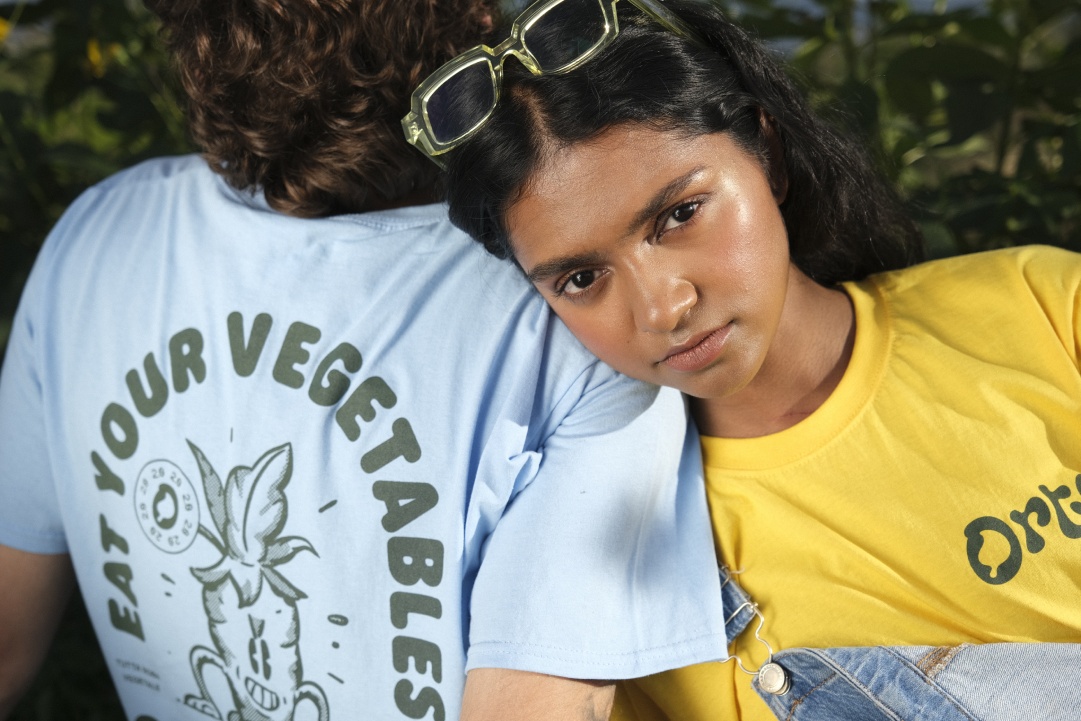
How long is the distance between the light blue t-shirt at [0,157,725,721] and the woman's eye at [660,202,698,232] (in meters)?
0.21

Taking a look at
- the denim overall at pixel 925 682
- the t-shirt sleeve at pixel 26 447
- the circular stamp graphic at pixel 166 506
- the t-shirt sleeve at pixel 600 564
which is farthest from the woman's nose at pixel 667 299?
the t-shirt sleeve at pixel 26 447

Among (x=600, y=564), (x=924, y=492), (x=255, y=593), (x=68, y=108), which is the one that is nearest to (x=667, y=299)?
(x=600, y=564)

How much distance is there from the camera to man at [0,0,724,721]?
4.41 feet

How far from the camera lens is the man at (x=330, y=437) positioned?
1.34m

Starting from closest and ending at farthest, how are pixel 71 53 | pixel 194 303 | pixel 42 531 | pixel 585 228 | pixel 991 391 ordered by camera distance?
pixel 585 228
pixel 991 391
pixel 194 303
pixel 42 531
pixel 71 53

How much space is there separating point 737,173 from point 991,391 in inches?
17.9

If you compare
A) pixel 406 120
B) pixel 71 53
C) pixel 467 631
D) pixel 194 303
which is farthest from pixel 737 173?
pixel 71 53

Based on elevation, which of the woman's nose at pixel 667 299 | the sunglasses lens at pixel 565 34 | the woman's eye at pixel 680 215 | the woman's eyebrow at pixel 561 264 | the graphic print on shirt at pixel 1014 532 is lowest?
the graphic print on shirt at pixel 1014 532

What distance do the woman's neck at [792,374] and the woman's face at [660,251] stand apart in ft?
0.51

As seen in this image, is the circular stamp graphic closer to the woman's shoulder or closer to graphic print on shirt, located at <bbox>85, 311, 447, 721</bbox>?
graphic print on shirt, located at <bbox>85, 311, 447, 721</bbox>

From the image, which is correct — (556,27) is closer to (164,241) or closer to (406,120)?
(406,120)

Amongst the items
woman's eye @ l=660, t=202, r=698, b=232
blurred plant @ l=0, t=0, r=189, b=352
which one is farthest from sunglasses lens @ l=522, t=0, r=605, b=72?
blurred plant @ l=0, t=0, r=189, b=352

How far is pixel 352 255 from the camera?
58.9 inches

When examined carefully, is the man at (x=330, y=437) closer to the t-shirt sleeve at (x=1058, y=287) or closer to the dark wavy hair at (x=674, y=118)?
the dark wavy hair at (x=674, y=118)
